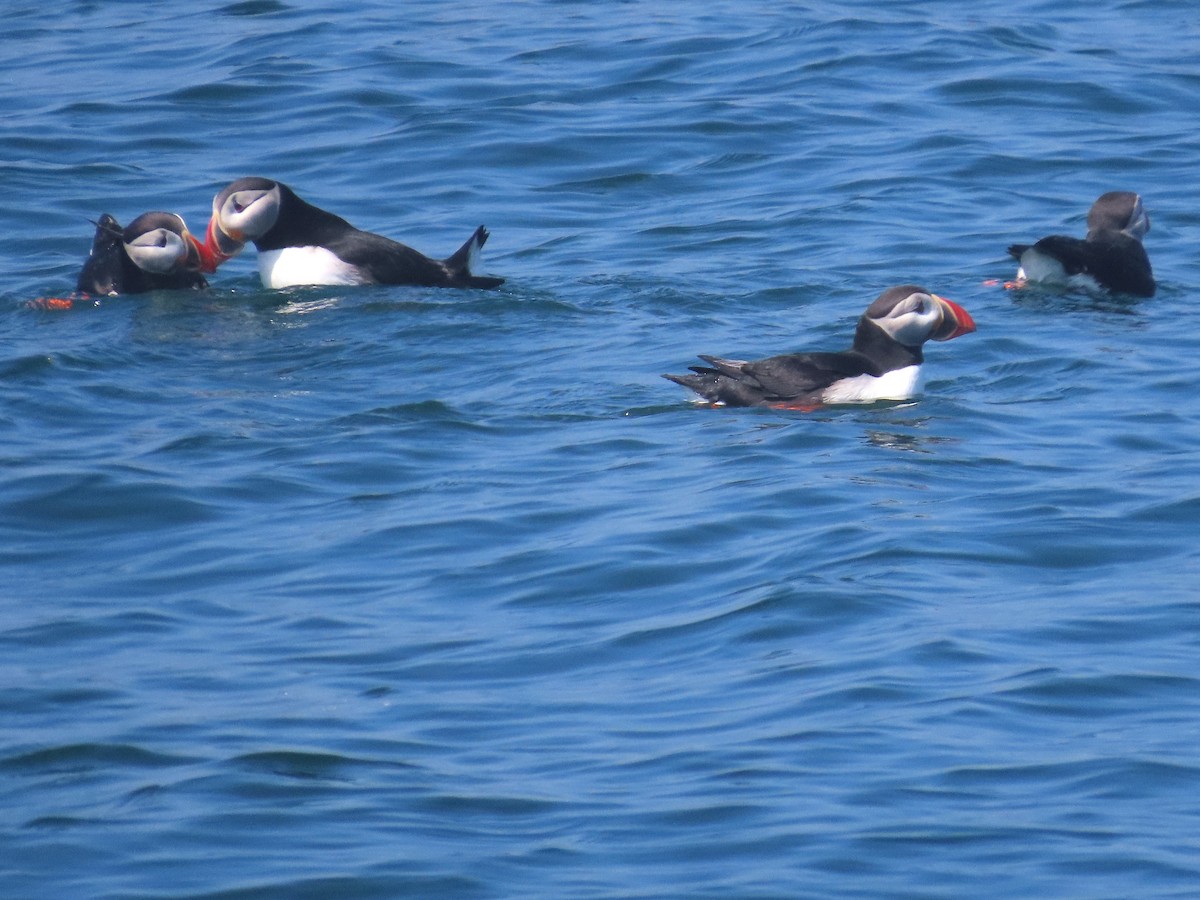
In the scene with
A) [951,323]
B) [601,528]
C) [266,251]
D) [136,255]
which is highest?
[136,255]

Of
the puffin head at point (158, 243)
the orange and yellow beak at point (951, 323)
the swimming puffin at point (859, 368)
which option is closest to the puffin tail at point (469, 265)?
the puffin head at point (158, 243)

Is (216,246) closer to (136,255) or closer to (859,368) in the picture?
(136,255)

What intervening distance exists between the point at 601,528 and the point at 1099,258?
5.02 metres

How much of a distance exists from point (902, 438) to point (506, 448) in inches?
71.8

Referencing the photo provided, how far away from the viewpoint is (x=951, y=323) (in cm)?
1005

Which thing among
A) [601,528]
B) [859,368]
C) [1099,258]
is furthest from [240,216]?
[1099,258]

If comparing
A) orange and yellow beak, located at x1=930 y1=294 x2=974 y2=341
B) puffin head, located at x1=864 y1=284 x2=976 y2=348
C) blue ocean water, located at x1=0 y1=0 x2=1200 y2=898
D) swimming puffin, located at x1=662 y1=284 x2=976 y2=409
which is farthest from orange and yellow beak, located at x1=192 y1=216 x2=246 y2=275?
orange and yellow beak, located at x1=930 y1=294 x2=974 y2=341

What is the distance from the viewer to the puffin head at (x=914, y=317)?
9883 mm

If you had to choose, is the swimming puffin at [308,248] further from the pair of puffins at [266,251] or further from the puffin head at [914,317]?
the puffin head at [914,317]

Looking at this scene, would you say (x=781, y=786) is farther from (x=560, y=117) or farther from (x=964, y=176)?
(x=560, y=117)

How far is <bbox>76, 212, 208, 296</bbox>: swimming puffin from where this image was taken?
11656 mm

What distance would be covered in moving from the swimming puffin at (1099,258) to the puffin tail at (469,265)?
3088 mm

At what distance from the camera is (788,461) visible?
356 inches

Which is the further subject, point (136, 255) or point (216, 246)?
point (216, 246)
